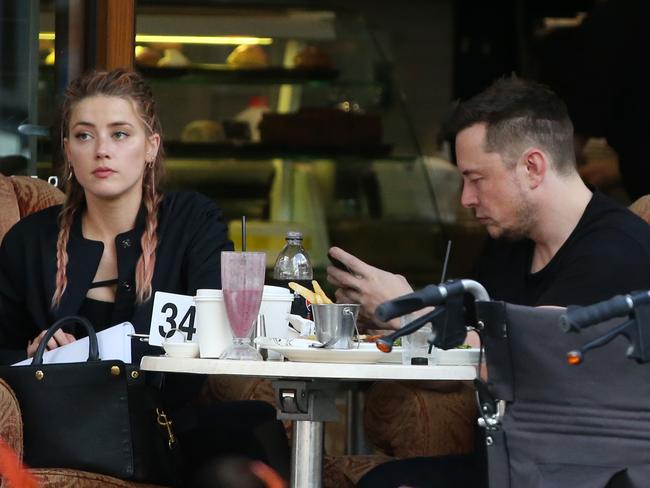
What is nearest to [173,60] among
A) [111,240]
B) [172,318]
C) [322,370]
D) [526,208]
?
[111,240]

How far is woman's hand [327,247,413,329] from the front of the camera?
2.97m

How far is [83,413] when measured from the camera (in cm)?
283

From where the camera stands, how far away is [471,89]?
7.73 m

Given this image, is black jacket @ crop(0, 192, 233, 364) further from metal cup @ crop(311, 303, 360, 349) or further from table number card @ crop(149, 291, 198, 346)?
metal cup @ crop(311, 303, 360, 349)

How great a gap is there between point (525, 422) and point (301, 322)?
790 millimetres

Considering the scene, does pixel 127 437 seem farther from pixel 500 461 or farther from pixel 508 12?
pixel 508 12

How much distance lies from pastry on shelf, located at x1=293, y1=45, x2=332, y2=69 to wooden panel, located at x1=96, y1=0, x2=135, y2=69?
72.8 inches

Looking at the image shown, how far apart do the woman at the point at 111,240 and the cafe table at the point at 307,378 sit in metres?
0.46

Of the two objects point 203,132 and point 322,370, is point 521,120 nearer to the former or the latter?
point 322,370

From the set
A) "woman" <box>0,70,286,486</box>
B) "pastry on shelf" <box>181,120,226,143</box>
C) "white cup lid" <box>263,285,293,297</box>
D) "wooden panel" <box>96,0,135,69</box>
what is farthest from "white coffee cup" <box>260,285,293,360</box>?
"pastry on shelf" <box>181,120,226,143</box>

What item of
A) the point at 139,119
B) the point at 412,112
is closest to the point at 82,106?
the point at 139,119

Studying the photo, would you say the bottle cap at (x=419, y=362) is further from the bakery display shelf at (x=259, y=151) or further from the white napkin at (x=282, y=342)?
the bakery display shelf at (x=259, y=151)

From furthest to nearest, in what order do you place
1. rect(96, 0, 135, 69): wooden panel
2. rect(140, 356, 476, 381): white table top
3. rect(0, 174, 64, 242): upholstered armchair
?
1. rect(96, 0, 135, 69): wooden panel
2. rect(0, 174, 64, 242): upholstered armchair
3. rect(140, 356, 476, 381): white table top

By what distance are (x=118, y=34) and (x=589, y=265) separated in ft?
6.90
